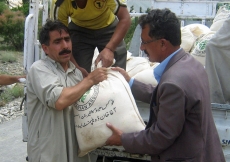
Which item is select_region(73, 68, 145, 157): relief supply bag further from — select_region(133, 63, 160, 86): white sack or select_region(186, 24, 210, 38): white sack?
select_region(186, 24, 210, 38): white sack

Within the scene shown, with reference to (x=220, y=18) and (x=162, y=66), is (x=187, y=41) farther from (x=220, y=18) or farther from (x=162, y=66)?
(x=162, y=66)

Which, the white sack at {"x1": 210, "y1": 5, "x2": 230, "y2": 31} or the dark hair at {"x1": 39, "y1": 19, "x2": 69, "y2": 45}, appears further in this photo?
the white sack at {"x1": 210, "y1": 5, "x2": 230, "y2": 31}

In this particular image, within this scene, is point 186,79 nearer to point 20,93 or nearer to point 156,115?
point 156,115

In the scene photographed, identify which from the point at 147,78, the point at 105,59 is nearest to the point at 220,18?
the point at 147,78

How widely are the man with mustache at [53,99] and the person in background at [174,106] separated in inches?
22.3

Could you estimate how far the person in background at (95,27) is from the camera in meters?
3.23

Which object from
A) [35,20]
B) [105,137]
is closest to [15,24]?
[35,20]

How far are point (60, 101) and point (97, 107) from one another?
26 centimetres

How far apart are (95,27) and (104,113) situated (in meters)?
1.13

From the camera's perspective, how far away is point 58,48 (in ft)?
9.41

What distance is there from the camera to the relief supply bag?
2.57 meters

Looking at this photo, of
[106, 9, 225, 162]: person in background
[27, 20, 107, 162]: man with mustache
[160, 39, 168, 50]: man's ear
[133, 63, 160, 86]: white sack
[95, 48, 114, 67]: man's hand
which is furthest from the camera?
[133, 63, 160, 86]: white sack

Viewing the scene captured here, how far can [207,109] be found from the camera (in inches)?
84.2

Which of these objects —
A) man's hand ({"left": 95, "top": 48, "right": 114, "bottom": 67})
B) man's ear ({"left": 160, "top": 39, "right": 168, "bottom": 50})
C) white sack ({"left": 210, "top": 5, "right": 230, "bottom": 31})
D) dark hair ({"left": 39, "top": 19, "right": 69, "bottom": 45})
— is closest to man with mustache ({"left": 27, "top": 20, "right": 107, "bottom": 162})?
dark hair ({"left": 39, "top": 19, "right": 69, "bottom": 45})
